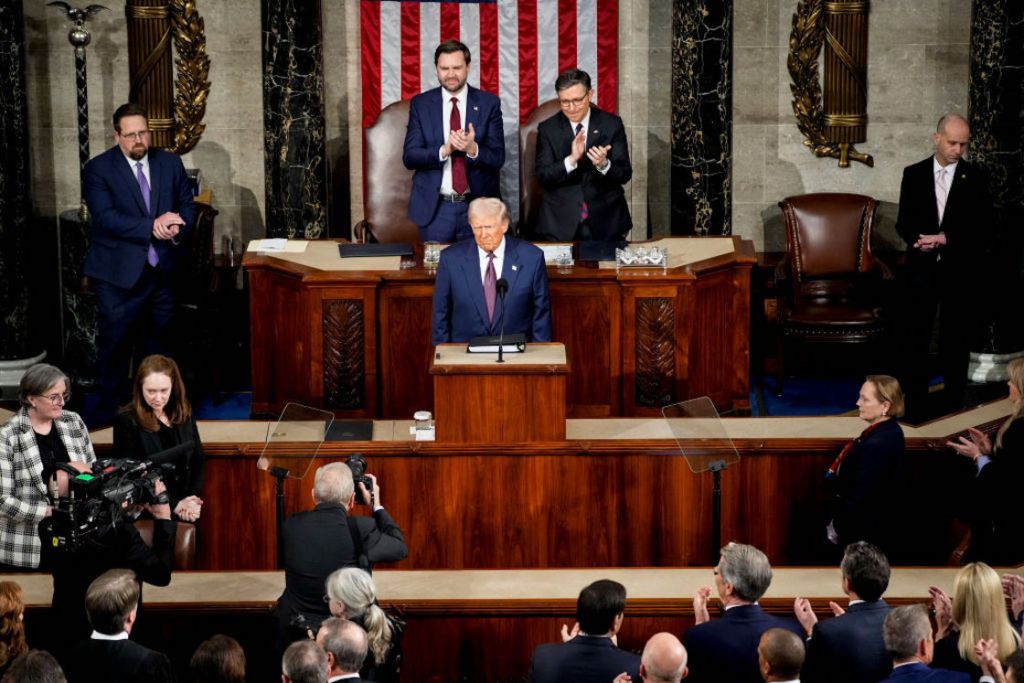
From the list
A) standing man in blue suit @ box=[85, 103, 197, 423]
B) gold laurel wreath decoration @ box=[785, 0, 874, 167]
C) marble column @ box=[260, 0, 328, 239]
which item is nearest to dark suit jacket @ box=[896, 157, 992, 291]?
gold laurel wreath decoration @ box=[785, 0, 874, 167]

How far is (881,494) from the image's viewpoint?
21.6ft

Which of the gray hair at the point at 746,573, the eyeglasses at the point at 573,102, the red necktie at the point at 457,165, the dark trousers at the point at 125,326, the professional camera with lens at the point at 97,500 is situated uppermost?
the eyeglasses at the point at 573,102

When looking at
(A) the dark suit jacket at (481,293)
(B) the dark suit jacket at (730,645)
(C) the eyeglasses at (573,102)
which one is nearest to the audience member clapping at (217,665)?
(B) the dark suit jacket at (730,645)

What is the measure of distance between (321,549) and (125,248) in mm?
3730

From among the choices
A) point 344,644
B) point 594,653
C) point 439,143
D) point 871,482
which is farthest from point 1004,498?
point 439,143

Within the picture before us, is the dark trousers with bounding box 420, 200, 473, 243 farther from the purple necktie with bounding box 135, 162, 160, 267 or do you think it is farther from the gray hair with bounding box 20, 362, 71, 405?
the gray hair with bounding box 20, 362, 71, 405

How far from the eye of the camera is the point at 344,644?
189 inches

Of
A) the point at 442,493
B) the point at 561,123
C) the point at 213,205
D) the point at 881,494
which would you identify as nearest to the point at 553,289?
the point at 561,123

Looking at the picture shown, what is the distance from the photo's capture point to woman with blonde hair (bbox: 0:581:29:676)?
4.99 metres

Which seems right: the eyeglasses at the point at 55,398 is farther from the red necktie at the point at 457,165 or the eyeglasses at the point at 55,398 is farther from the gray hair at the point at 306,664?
the red necktie at the point at 457,165

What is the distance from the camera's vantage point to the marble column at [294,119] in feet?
33.5

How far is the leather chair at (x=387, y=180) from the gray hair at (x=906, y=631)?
5.74 m

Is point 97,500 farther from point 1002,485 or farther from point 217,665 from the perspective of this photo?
point 1002,485

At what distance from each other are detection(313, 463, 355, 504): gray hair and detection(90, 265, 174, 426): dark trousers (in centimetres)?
351
